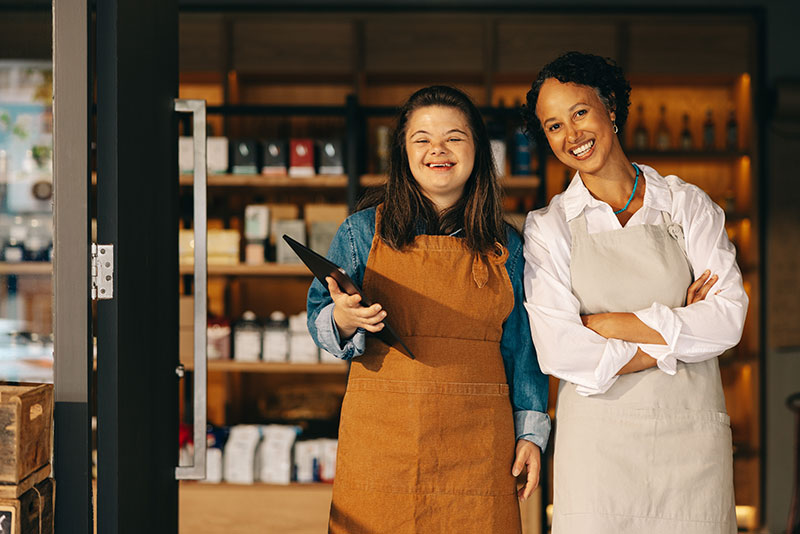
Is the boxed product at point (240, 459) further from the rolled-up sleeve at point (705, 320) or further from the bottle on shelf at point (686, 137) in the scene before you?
the bottle on shelf at point (686, 137)

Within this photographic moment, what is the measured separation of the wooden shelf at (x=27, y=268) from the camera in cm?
148

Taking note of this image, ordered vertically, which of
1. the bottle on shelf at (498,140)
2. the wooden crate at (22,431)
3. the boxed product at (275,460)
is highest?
the bottle on shelf at (498,140)

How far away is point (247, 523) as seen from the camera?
366cm

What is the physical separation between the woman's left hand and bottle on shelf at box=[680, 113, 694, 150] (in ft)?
10.9

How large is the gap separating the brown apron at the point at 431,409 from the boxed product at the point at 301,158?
2.14m

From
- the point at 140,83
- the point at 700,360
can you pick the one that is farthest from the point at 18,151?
the point at 700,360

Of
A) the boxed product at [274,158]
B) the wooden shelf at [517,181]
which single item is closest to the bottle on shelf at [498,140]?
the wooden shelf at [517,181]

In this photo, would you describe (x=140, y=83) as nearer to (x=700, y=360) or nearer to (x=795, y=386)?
(x=700, y=360)

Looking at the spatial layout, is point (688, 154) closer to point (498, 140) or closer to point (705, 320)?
point (498, 140)

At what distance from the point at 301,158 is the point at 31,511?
264cm

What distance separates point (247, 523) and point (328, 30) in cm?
283

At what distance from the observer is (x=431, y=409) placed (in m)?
1.67

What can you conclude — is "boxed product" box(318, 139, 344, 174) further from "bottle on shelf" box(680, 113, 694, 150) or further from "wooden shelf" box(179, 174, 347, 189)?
"bottle on shelf" box(680, 113, 694, 150)


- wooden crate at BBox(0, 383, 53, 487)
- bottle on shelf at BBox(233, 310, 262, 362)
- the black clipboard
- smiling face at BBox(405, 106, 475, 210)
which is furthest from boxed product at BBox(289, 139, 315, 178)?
wooden crate at BBox(0, 383, 53, 487)
